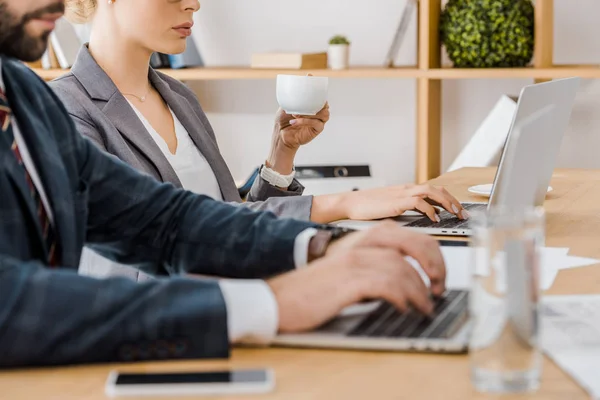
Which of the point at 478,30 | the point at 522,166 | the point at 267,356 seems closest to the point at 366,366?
the point at 267,356

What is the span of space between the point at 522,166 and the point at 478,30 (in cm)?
172

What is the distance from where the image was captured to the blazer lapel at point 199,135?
208 centimetres

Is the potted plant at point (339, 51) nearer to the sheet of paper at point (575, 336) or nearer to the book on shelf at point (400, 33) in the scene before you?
the book on shelf at point (400, 33)

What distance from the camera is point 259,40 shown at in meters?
3.53

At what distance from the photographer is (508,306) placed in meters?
0.86

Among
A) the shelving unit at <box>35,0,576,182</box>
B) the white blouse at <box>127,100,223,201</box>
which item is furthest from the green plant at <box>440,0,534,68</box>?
the white blouse at <box>127,100,223,201</box>

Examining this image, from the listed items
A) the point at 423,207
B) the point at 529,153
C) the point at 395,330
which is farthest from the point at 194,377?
the point at 423,207

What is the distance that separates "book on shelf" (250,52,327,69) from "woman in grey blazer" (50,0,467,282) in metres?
0.98

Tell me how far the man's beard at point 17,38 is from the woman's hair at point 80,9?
0.83m

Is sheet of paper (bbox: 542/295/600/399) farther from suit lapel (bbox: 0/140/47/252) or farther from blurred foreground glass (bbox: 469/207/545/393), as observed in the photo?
suit lapel (bbox: 0/140/47/252)

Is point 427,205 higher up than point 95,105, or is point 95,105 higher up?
point 95,105

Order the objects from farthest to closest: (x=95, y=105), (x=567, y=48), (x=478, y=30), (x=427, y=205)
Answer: (x=567, y=48)
(x=478, y=30)
(x=95, y=105)
(x=427, y=205)

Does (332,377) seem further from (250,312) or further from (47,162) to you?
(47,162)

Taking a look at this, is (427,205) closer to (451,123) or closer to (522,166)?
(522,166)
